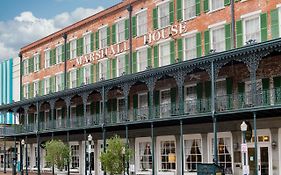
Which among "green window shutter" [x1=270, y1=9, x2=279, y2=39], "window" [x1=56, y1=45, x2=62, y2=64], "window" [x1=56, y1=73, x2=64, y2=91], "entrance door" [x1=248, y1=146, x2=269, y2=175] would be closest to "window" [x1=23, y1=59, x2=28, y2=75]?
"window" [x1=56, y1=45, x2=62, y2=64]

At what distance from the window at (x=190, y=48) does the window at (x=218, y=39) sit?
1604mm

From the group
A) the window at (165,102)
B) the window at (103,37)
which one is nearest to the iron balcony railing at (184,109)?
the window at (165,102)

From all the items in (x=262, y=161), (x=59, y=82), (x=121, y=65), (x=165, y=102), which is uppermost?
(x=121, y=65)

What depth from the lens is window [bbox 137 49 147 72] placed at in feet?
115

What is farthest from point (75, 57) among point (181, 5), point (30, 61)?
point (181, 5)

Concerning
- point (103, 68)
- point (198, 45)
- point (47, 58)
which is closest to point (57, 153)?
point (103, 68)

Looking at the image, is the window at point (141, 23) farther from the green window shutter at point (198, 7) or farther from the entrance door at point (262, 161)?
the entrance door at point (262, 161)

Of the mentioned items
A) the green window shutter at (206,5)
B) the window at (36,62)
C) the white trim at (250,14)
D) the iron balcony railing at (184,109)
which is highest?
the green window shutter at (206,5)

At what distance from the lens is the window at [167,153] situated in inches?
1243

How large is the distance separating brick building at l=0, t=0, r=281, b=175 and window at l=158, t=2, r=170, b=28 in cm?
7

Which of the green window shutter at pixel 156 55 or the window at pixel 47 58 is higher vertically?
the window at pixel 47 58

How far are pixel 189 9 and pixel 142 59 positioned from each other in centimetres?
557

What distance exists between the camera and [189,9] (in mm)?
31625

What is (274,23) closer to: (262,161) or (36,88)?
(262,161)
